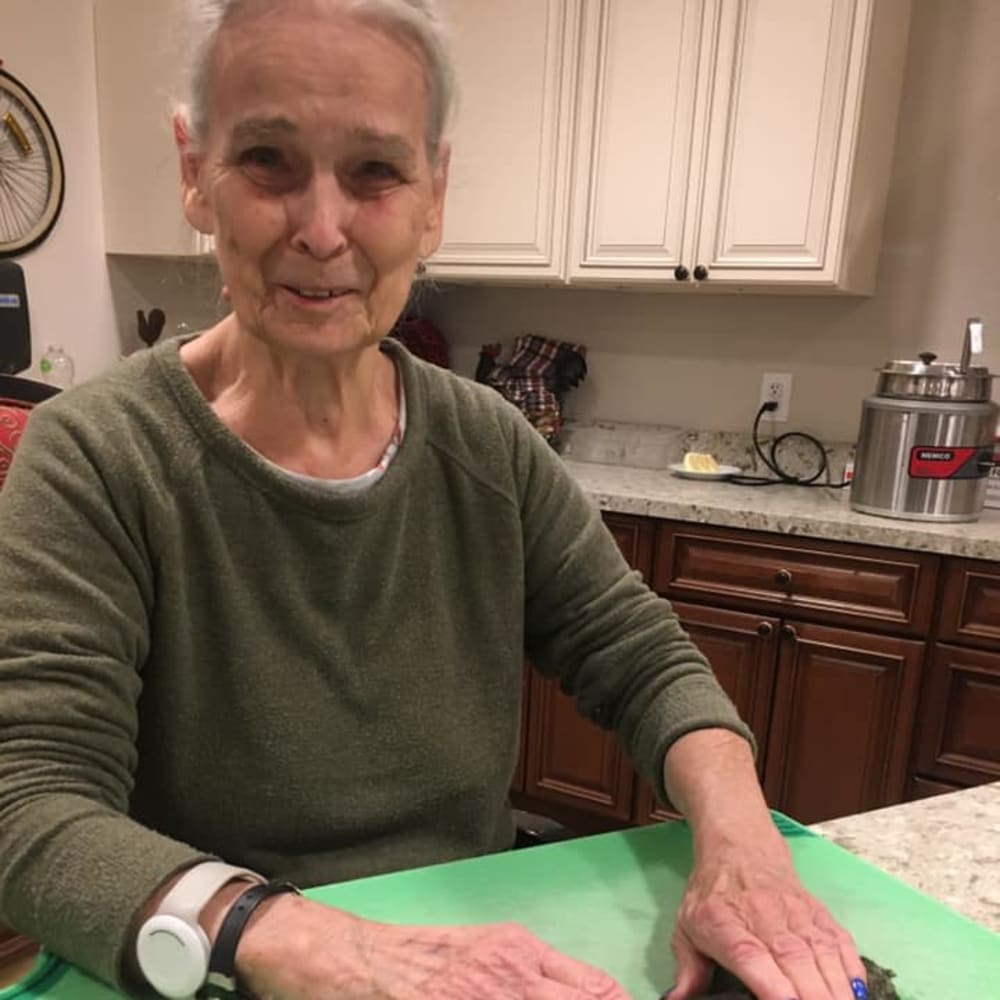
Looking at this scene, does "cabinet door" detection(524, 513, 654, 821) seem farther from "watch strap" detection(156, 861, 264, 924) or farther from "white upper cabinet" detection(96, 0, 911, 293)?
"watch strap" detection(156, 861, 264, 924)

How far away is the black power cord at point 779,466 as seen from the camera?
238cm

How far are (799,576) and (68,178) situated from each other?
2.35 meters

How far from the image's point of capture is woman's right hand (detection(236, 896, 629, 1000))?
545 millimetres

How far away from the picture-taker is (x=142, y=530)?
768 millimetres

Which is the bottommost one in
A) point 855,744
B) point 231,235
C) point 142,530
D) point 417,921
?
point 855,744

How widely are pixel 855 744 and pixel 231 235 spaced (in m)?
1.71

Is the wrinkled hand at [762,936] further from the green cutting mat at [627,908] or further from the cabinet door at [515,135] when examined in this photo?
the cabinet door at [515,135]

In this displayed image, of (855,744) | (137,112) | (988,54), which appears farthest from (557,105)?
(855,744)

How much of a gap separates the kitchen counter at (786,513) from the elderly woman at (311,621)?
1046mm

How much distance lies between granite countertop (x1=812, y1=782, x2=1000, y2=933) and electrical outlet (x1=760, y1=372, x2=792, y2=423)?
5.92 feet

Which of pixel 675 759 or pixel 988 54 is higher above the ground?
pixel 988 54

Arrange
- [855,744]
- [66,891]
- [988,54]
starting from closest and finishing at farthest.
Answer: [66,891] → [855,744] → [988,54]

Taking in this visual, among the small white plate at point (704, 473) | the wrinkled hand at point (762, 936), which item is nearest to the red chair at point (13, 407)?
the wrinkled hand at point (762, 936)

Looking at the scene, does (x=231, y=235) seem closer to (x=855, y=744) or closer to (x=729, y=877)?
(x=729, y=877)
